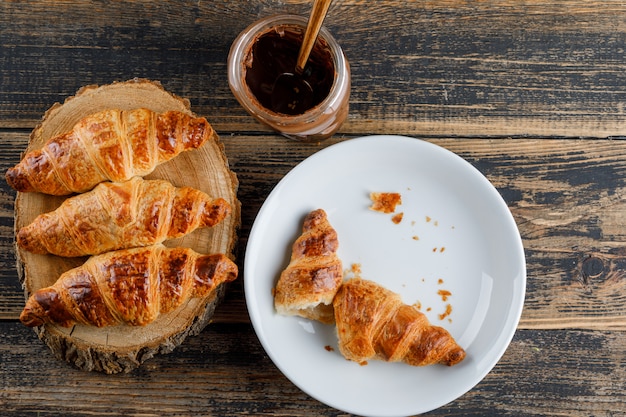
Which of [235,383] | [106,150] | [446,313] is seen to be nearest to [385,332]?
[446,313]

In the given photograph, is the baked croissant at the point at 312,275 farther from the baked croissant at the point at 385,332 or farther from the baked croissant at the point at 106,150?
the baked croissant at the point at 106,150

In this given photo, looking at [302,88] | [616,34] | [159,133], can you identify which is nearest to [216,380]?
[159,133]

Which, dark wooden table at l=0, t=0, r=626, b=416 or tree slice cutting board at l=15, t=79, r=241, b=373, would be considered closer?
tree slice cutting board at l=15, t=79, r=241, b=373

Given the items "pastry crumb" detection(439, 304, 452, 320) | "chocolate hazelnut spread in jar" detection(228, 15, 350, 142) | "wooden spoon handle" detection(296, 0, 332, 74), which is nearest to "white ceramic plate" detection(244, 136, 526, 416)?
"pastry crumb" detection(439, 304, 452, 320)

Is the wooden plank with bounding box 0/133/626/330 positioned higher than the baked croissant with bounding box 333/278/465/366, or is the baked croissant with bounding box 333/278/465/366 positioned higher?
the wooden plank with bounding box 0/133/626/330

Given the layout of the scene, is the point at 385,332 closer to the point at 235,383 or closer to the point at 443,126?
the point at 235,383

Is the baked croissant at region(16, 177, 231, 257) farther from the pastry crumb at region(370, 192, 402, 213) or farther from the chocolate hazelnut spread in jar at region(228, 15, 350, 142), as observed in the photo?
the pastry crumb at region(370, 192, 402, 213)

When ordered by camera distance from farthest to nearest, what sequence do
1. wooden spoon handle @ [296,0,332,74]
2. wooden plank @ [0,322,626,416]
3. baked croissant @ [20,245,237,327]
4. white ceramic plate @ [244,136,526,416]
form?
wooden plank @ [0,322,626,416] < white ceramic plate @ [244,136,526,416] < baked croissant @ [20,245,237,327] < wooden spoon handle @ [296,0,332,74]

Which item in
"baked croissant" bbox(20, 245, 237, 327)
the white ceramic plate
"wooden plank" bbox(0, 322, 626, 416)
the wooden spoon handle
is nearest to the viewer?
the wooden spoon handle
